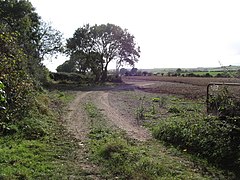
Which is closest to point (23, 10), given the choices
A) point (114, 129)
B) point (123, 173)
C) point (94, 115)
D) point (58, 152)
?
point (94, 115)

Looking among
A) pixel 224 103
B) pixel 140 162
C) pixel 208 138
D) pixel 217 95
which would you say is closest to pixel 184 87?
pixel 217 95

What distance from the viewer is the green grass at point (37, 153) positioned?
5.86 m

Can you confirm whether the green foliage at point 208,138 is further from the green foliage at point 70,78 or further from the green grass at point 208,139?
the green foliage at point 70,78

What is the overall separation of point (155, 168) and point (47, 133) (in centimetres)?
458

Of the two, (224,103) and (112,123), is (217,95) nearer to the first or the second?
(224,103)

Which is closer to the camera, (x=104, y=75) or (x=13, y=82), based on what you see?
(x=13, y=82)

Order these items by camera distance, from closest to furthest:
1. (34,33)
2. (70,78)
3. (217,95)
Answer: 1. (217,95)
2. (34,33)
3. (70,78)

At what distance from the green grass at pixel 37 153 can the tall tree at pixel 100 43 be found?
4043 centimetres

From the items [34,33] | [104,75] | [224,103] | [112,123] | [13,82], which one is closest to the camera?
[13,82]

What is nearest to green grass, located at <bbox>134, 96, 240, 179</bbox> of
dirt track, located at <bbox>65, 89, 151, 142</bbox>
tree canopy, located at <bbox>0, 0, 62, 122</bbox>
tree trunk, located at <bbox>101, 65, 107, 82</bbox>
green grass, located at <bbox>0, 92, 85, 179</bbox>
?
dirt track, located at <bbox>65, 89, 151, 142</bbox>

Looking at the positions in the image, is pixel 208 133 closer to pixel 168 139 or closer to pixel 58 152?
pixel 168 139

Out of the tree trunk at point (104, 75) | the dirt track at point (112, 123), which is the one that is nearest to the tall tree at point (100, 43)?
the tree trunk at point (104, 75)

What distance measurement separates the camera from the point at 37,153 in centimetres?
723

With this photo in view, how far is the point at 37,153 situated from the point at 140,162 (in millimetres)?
2753
